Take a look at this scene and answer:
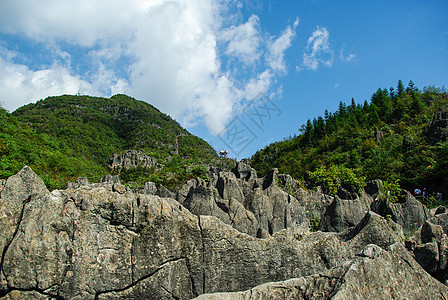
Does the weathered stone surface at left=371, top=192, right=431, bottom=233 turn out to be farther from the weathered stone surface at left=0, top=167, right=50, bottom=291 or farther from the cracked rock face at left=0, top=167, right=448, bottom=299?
the weathered stone surface at left=0, top=167, right=50, bottom=291

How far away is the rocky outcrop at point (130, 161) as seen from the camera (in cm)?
9539

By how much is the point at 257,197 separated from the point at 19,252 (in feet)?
42.3

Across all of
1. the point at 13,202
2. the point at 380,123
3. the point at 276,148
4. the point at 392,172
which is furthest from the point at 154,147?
the point at 13,202

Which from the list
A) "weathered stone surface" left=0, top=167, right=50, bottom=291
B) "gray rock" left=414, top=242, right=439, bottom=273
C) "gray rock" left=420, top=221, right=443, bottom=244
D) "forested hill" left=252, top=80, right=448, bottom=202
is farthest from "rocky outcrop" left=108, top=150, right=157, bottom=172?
"gray rock" left=414, top=242, right=439, bottom=273

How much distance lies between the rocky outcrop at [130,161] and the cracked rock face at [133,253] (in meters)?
92.8

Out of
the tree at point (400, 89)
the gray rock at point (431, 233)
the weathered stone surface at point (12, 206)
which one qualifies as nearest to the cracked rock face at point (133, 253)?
the weathered stone surface at point (12, 206)

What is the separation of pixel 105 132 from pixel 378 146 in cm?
10895

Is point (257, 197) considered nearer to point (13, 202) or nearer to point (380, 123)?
point (13, 202)

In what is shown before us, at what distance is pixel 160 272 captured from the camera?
189 inches

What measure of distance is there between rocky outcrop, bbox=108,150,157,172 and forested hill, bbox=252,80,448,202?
128 feet

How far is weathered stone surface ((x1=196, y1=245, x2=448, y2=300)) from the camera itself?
11.4ft

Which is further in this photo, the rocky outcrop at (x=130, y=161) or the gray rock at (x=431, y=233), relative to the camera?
the rocky outcrop at (x=130, y=161)

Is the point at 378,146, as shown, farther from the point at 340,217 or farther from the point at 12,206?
the point at 12,206

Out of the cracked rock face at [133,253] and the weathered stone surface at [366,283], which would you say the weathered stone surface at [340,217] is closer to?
the cracked rock face at [133,253]
